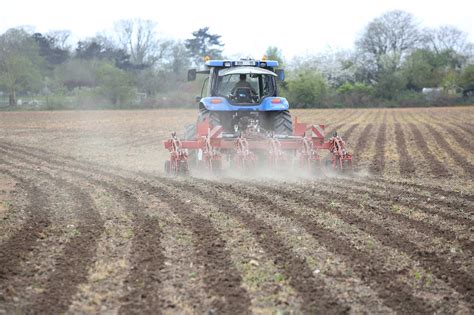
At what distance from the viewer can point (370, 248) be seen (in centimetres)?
552

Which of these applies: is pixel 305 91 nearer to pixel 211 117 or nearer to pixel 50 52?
pixel 50 52

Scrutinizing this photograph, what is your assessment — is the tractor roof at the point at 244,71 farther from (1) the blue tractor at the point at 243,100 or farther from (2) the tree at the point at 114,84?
(2) the tree at the point at 114,84

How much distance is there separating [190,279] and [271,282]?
2.16 ft

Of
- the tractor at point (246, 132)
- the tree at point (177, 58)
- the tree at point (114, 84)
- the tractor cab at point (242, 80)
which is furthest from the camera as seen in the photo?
the tree at point (177, 58)

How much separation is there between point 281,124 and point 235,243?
575 centimetres

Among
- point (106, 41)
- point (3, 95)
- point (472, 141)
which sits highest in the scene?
point (106, 41)

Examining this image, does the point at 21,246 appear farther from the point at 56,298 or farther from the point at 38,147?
the point at 38,147

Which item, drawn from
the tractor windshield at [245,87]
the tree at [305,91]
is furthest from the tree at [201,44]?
the tractor windshield at [245,87]

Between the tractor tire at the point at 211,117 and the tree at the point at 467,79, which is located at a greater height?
the tree at the point at 467,79

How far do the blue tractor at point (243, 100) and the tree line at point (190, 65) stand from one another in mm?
34582

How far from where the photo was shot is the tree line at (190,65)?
47250 mm

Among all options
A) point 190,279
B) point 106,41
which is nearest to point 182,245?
point 190,279

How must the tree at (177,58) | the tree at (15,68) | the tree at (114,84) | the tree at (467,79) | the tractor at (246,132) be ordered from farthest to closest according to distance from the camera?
the tree at (177,58)
the tree at (467,79)
the tree at (114,84)
the tree at (15,68)
the tractor at (246,132)

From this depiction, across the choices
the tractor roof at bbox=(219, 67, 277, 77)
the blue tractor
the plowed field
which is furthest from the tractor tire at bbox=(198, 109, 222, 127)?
the plowed field
